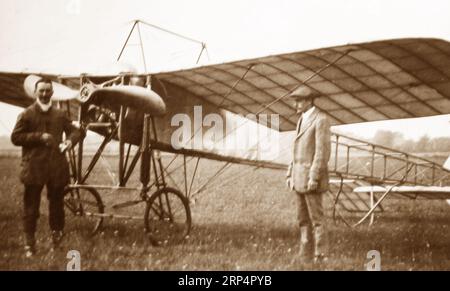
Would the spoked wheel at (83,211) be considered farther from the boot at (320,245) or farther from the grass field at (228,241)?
the boot at (320,245)

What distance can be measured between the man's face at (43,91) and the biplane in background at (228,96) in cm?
43

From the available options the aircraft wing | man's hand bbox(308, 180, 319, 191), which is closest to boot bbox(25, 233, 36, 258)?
the aircraft wing

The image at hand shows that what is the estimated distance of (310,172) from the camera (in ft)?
17.3

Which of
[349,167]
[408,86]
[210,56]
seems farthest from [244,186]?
[408,86]

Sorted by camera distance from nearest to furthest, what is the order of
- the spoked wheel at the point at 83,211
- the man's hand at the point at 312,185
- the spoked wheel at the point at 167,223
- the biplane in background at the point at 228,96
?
the man's hand at the point at 312,185 → the biplane in background at the point at 228,96 → the spoked wheel at the point at 167,223 → the spoked wheel at the point at 83,211

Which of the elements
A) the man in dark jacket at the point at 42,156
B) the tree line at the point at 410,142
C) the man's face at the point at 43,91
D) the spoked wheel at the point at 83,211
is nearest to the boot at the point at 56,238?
the man in dark jacket at the point at 42,156

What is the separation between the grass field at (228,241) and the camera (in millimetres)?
5273

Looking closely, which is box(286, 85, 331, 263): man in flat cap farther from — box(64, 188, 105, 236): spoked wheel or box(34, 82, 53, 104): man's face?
box(34, 82, 53, 104): man's face

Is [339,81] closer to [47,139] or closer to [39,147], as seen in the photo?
[47,139]

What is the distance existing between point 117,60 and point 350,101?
117 inches

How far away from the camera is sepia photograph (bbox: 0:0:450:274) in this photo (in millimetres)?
5289

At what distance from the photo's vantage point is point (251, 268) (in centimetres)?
523

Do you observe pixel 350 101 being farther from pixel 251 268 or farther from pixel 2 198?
pixel 2 198

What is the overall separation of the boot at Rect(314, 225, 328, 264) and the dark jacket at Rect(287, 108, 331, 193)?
0.40 m
